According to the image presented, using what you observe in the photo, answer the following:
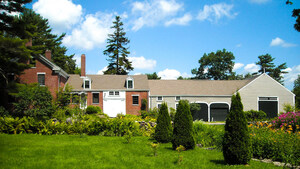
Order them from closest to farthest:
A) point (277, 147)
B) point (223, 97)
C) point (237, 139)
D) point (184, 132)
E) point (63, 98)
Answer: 1. point (237, 139)
2. point (277, 147)
3. point (184, 132)
4. point (63, 98)
5. point (223, 97)

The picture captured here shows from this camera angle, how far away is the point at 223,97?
3366cm

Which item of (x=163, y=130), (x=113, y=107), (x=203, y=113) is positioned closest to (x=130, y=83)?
(x=113, y=107)

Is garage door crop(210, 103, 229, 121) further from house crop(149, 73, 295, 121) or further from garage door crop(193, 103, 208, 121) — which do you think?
garage door crop(193, 103, 208, 121)

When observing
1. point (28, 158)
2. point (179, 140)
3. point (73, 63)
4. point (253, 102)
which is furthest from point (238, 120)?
point (73, 63)

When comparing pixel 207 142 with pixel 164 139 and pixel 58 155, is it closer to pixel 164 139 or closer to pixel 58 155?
pixel 164 139

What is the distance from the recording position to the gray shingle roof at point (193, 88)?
33.7 metres

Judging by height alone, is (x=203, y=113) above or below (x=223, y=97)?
below

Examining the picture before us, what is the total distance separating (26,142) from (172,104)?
23.8 m

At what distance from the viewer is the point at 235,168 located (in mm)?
7004

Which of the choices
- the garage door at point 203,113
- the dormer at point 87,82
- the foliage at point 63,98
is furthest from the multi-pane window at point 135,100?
the foliage at point 63,98

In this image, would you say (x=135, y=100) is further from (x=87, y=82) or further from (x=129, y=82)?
(x=87, y=82)

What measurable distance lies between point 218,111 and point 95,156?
91.1 feet

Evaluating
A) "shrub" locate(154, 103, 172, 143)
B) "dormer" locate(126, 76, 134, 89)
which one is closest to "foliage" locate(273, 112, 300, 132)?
"shrub" locate(154, 103, 172, 143)

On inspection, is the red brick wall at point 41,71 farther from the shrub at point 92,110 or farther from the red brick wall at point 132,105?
the red brick wall at point 132,105
